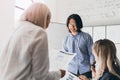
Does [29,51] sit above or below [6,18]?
below

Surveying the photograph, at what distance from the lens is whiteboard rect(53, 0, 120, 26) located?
222 cm

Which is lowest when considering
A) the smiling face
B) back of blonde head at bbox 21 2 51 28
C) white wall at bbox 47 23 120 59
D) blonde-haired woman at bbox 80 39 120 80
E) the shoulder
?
the shoulder

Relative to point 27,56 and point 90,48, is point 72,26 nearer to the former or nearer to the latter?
point 90,48

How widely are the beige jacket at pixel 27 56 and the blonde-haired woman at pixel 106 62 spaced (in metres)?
0.55

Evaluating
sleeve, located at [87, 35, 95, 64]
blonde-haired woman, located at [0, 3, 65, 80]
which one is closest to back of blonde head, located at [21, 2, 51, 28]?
blonde-haired woman, located at [0, 3, 65, 80]

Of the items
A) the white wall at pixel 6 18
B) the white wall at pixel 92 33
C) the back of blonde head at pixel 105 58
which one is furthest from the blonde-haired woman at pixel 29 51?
the white wall at pixel 6 18

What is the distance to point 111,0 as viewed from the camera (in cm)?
228

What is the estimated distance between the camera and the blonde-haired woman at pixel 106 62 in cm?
172

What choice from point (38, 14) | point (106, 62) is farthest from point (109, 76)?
point (38, 14)

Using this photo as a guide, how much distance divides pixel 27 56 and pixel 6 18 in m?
1.34

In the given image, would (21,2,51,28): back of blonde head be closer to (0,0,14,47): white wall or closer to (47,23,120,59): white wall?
(47,23,120,59): white wall

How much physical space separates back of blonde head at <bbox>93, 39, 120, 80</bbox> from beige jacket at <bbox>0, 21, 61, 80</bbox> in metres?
0.57

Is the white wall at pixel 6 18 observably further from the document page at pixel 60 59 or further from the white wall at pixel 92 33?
the document page at pixel 60 59

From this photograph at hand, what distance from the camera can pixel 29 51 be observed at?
1.30 m
